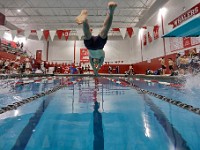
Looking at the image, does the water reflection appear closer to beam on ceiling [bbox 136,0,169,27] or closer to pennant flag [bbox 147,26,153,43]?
beam on ceiling [bbox 136,0,169,27]

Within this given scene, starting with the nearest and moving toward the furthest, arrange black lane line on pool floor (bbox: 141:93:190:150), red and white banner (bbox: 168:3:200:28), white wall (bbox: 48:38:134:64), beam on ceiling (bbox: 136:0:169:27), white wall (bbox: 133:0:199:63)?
black lane line on pool floor (bbox: 141:93:190:150), red and white banner (bbox: 168:3:200:28), white wall (bbox: 133:0:199:63), beam on ceiling (bbox: 136:0:169:27), white wall (bbox: 48:38:134:64)

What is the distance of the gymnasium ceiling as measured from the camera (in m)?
10.9

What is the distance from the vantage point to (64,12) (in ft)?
41.4

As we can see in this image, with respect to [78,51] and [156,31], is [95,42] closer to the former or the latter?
[156,31]

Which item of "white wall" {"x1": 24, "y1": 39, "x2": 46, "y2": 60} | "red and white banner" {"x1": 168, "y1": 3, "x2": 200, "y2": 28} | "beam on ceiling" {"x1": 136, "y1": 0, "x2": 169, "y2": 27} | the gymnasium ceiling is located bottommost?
"red and white banner" {"x1": 168, "y1": 3, "x2": 200, "y2": 28}

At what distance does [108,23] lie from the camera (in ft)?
10.3

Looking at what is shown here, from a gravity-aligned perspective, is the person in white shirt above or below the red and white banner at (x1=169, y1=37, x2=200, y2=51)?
below

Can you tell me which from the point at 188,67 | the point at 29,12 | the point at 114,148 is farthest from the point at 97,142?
→ the point at 29,12

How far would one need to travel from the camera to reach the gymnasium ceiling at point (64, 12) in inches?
430

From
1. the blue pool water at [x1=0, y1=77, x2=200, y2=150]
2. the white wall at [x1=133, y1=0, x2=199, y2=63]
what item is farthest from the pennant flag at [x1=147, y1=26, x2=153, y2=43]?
the blue pool water at [x1=0, y1=77, x2=200, y2=150]

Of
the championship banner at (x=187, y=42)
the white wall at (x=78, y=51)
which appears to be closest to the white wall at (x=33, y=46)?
the white wall at (x=78, y=51)

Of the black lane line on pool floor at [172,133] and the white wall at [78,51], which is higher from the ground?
the white wall at [78,51]

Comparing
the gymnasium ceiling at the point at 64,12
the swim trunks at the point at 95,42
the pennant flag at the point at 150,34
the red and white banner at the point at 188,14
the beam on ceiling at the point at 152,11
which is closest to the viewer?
the swim trunks at the point at 95,42

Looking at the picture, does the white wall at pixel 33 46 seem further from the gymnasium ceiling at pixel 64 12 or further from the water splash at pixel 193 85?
the water splash at pixel 193 85
